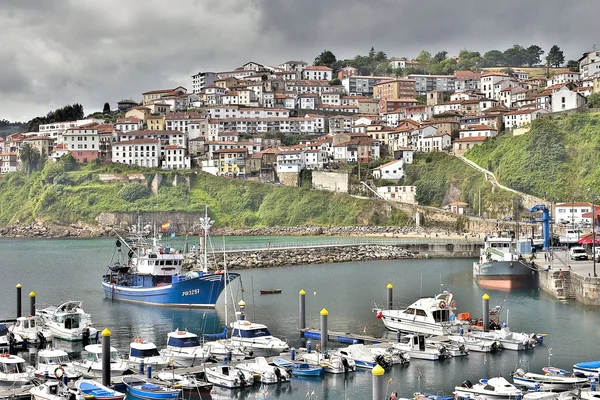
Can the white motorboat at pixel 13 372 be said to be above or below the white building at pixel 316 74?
below

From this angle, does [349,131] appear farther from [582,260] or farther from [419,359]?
[419,359]

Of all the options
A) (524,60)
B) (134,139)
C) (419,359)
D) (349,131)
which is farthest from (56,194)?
(524,60)

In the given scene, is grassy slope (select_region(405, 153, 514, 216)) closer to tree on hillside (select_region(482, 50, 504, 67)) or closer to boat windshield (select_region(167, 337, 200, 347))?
boat windshield (select_region(167, 337, 200, 347))

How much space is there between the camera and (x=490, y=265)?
50781 millimetres

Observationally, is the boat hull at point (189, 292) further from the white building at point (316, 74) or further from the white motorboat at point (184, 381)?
the white building at point (316, 74)

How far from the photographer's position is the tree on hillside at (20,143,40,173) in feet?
391

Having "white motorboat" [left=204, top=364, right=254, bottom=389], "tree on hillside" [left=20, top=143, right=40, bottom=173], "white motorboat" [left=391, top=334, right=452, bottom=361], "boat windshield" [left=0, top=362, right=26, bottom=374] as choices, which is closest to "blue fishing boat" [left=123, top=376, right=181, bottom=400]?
"white motorboat" [left=204, top=364, right=254, bottom=389]

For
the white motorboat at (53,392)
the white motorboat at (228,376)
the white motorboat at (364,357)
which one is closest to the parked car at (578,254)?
the white motorboat at (364,357)

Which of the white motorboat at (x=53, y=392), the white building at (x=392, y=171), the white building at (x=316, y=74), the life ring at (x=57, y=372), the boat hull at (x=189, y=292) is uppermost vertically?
the white building at (x=316, y=74)

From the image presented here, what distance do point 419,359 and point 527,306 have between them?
14.6m

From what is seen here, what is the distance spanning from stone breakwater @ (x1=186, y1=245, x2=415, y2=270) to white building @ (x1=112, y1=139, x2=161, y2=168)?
4696cm

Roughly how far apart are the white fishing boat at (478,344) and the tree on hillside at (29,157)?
97949 millimetres

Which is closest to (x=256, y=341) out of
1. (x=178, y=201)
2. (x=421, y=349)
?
(x=421, y=349)

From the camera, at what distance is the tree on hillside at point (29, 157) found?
11931 centimetres
